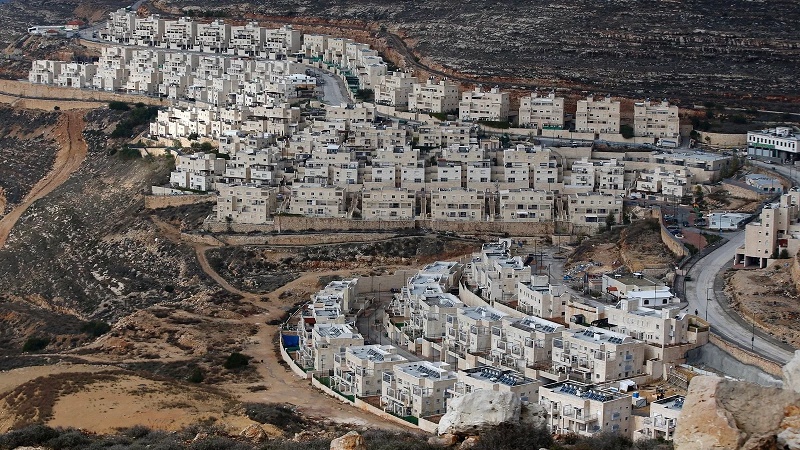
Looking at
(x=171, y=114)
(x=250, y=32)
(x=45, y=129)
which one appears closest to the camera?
(x=171, y=114)

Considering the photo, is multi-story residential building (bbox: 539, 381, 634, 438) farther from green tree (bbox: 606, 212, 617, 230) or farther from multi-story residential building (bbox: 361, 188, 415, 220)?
multi-story residential building (bbox: 361, 188, 415, 220)

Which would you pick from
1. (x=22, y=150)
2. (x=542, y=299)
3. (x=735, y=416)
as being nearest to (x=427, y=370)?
(x=542, y=299)

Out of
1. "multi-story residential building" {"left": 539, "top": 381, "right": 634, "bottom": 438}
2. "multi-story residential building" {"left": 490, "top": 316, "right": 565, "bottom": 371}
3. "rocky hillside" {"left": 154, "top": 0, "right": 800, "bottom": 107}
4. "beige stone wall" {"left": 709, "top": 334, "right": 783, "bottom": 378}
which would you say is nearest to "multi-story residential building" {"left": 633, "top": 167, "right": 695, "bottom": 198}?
"rocky hillside" {"left": 154, "top": 0, "right": 800, "bottom": 107}

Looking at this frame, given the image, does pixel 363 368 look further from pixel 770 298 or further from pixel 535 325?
pixel 770 298

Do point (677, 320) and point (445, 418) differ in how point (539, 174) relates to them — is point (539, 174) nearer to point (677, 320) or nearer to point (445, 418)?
point (677, 320)

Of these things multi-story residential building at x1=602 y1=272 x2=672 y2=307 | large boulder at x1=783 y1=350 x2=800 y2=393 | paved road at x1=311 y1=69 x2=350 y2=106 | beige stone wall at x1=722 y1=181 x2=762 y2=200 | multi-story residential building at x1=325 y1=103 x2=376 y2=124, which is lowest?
multi-story residential building at x1=602 y1=272 x2=672 y2=307

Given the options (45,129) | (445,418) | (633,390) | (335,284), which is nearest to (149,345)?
(335,284)

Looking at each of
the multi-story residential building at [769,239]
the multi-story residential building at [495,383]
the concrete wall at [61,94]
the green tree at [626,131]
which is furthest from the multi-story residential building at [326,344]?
the concrete wall at [61,94]
